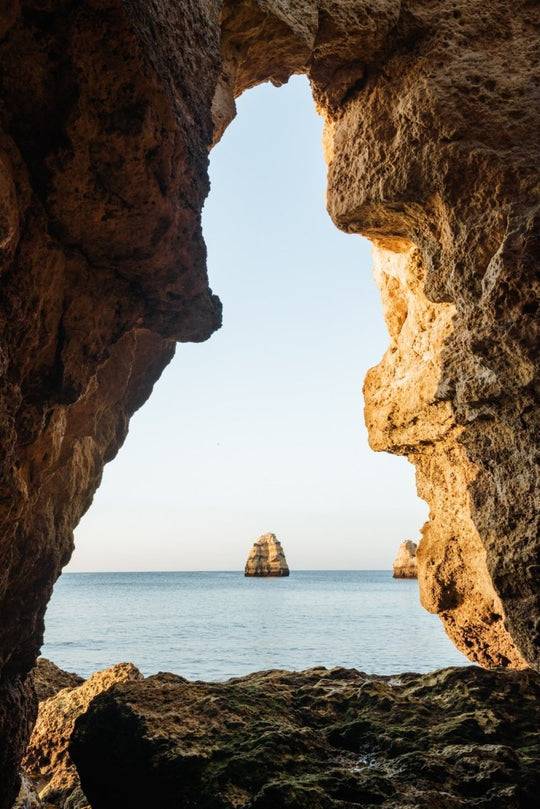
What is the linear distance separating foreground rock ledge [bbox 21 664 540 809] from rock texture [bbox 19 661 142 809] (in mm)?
3760

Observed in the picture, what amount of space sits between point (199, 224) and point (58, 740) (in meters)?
9.23

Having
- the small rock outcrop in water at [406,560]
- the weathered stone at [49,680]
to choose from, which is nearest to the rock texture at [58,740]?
the weathered stone at [49,680]

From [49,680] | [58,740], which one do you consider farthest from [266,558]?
[58,740]

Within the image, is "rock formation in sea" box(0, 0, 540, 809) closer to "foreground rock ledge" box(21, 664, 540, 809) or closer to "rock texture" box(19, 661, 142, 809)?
"foreground rock ledge" box(21, 664, 540, 809)

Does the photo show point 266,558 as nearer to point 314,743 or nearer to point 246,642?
point 246,642

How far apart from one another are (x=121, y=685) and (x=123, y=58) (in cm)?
612

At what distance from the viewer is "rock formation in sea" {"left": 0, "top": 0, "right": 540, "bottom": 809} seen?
507 cm

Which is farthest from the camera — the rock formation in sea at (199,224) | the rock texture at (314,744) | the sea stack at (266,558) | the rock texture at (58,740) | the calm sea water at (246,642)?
the sea stack at (266,558)

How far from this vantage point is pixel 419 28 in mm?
7992

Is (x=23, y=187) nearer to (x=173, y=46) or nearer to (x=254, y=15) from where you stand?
(x=173, y=46)

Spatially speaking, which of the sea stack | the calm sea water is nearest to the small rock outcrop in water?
the sea stack

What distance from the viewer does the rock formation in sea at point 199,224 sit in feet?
16.6

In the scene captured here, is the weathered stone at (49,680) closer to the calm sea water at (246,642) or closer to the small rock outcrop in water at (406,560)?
the calm sea water at (246,642)

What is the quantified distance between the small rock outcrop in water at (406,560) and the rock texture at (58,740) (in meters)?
69.2
